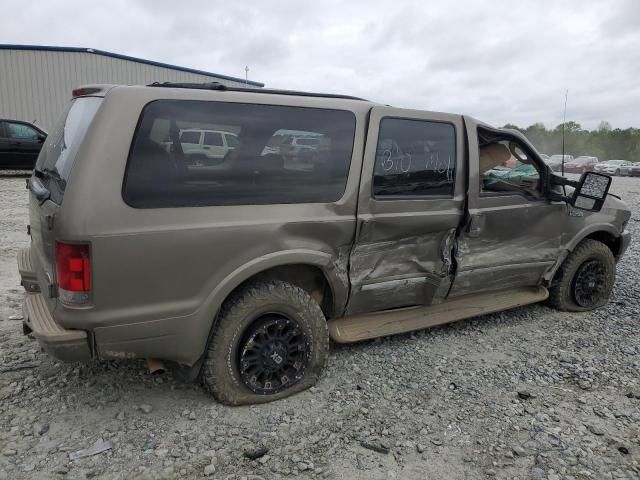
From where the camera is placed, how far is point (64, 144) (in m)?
2.86

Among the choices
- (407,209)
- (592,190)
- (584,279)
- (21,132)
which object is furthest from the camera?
(21,132)

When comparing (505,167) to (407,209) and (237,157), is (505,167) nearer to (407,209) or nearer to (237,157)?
(407,209)

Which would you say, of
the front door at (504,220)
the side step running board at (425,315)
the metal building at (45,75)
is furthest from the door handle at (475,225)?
the metal building at (45,75)

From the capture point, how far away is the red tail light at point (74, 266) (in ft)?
7.78

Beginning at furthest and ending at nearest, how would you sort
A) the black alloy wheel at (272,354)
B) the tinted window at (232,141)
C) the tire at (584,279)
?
the tire at (584,279) → the black alloy wheel at (272,354) → the tinted window at (232,141)

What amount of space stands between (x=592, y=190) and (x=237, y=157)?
118 inches

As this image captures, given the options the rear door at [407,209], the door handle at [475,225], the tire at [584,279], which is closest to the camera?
the rear door at [407,209]

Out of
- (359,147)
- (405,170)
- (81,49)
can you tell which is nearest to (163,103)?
(359,147)

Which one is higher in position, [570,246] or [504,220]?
[504,220]

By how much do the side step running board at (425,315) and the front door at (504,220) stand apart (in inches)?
5.8

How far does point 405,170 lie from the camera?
340 centimetres

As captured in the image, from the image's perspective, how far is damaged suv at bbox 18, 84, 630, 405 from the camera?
8.08ft

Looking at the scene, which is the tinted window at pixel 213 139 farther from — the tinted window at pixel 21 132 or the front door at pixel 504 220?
the tinted window at pixel 21 132

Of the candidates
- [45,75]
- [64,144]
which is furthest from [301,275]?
[45,75]
